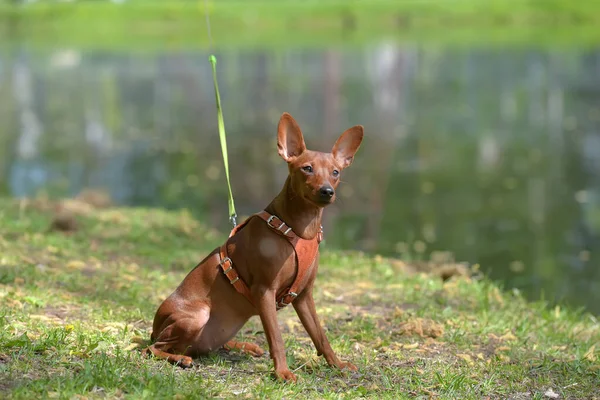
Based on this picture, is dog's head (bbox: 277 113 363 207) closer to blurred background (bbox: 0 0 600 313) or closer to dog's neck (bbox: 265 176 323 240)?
dog's neck (bbox: 265 176 323 240)

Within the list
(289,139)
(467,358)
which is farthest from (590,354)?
(289,139)

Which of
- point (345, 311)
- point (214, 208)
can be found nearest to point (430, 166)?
point (214, 208)

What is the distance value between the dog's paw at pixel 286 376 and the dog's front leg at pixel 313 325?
33cm

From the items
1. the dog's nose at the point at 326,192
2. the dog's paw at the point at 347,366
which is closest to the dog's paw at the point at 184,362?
the dog's paw at the point at 347,366

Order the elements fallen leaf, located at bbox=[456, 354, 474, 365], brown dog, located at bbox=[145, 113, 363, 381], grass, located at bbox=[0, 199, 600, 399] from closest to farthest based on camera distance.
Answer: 1. grass, located at bbox=[0, 199, 600, 399]
2. brown dog, located at bbox=[145, 113, 363, 381]
3. fallen leaf, located at bbox=[456, 354, 474, 365]

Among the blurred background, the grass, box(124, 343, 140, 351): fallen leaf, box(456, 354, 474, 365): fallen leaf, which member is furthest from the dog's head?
the blurred background

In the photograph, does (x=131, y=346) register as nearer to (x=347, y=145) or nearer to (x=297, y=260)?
(x=297, y=260)

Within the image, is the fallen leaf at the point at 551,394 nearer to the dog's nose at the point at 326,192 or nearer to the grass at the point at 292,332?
the grass at the point at 292,332

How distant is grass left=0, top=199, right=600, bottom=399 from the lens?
4.66m

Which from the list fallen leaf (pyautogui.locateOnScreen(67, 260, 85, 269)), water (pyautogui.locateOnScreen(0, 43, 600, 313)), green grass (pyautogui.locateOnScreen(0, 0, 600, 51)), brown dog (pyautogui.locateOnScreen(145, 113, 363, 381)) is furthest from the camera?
Result: green grass (pyautogui.locateOnScreen(0, 0, 600, 51))

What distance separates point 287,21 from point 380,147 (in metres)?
43.7

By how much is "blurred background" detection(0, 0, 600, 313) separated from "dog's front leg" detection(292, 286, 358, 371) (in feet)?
14.3

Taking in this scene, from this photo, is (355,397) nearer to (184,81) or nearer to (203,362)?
(203,362)

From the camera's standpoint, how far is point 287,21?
5944 centimetres
